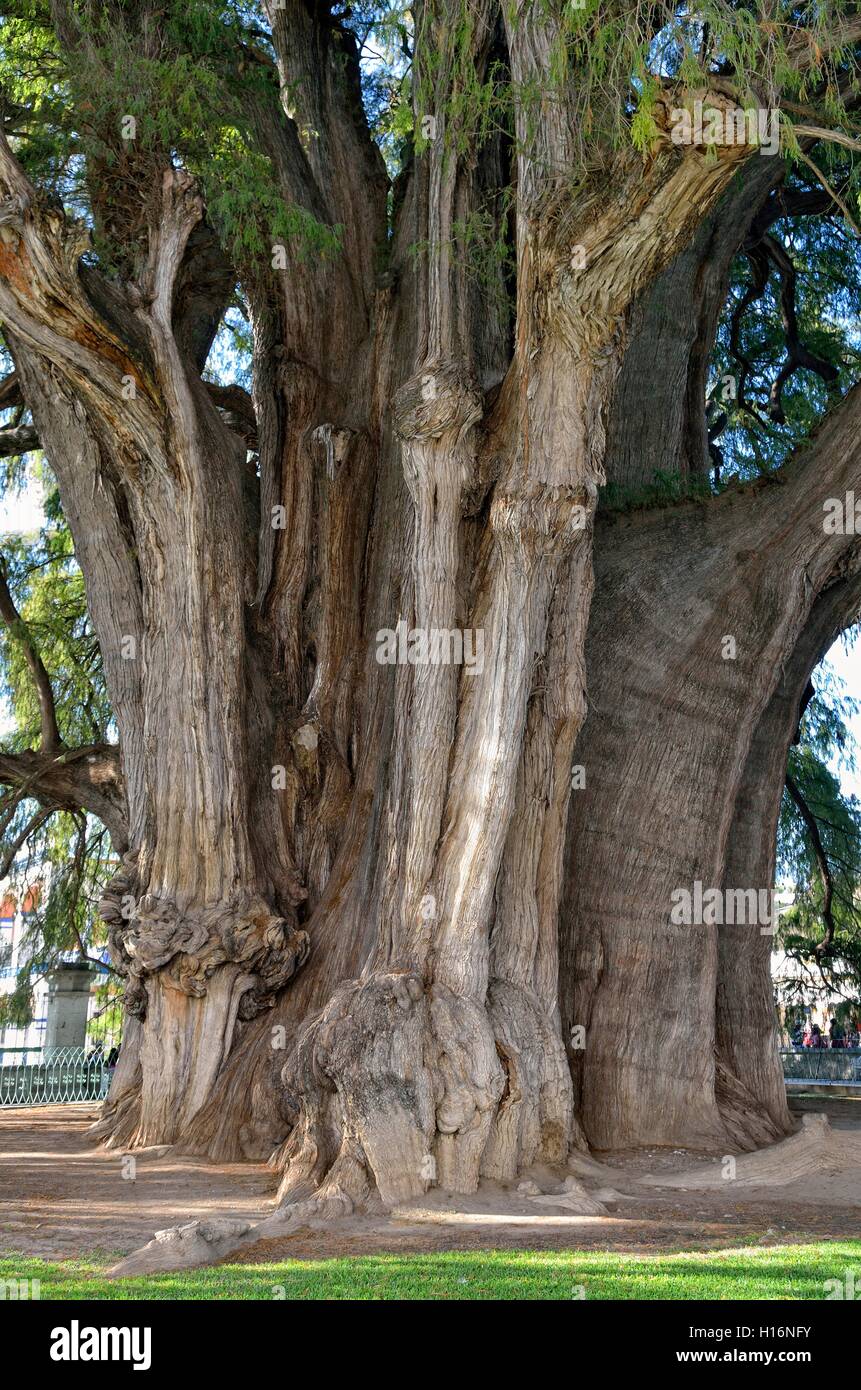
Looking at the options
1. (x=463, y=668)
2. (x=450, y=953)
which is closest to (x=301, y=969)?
(x=450, y=953)

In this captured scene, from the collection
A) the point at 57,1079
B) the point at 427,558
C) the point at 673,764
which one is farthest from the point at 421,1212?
the point at 57,1079

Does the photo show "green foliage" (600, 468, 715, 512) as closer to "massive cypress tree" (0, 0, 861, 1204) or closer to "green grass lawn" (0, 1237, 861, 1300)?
"massive cypress tree" (0, 0, 861, 1204)

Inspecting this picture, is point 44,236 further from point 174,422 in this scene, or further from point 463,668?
point 463,668

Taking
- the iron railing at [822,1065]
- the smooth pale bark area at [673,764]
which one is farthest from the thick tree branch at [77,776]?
the iron railing at [822,1065]

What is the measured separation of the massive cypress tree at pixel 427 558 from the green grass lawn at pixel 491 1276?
5.08ft

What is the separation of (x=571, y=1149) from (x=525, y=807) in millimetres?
2146

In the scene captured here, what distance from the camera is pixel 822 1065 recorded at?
1827 centimetres

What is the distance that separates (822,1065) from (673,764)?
10.7 metres

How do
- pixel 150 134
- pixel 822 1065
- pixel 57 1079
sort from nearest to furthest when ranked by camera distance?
pixel 150 134, pixel 57 1079, pixel 822 1065

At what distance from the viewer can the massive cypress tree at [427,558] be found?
23.9 ft

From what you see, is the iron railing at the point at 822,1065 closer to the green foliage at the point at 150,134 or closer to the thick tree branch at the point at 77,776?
the thick tree branch at the point at 77,776

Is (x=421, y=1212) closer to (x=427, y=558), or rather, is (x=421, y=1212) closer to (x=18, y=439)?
(x=427, y=558)

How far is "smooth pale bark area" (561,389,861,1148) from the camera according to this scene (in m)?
8.93

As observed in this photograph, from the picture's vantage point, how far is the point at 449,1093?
7043mm
